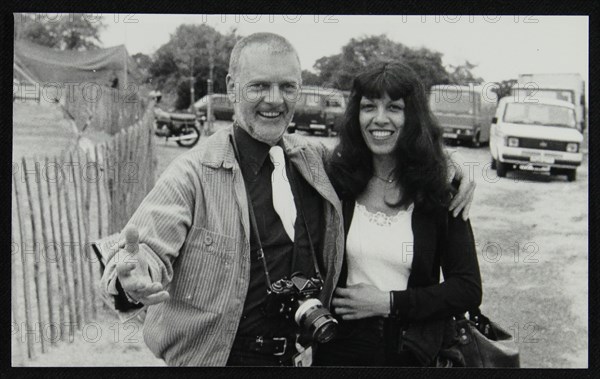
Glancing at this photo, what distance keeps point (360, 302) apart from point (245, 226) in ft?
1.45

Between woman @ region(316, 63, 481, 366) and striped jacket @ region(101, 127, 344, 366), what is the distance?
89 mm

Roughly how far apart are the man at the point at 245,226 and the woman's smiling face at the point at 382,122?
0.70 feet

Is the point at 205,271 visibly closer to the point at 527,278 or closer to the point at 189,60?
the point at 189,60

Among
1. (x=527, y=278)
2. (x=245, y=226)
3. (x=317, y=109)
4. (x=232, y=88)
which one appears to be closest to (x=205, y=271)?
(x=245, y=226)

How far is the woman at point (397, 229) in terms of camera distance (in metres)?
2.19

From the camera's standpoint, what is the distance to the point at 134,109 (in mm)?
3002

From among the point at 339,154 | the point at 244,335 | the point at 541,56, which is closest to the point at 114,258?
the point at 244,335

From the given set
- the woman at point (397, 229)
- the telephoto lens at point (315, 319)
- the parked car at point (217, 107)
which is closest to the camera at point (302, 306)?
the telephoto lens at point (315, 319)

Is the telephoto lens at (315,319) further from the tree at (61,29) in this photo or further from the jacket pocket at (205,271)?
the tree at (61,29)

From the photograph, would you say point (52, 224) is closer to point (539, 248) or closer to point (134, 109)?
point (134, 109)

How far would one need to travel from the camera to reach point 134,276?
1822mm

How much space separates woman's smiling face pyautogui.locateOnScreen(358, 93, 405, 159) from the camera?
2.23 m

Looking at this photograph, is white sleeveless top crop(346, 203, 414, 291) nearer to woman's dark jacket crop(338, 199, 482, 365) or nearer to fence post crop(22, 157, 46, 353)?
woman's dark jacket crop(338, 199, 482, 365)

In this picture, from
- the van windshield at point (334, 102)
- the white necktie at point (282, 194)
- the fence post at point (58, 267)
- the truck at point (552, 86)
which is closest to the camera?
the white necktie at point (282, 194)
